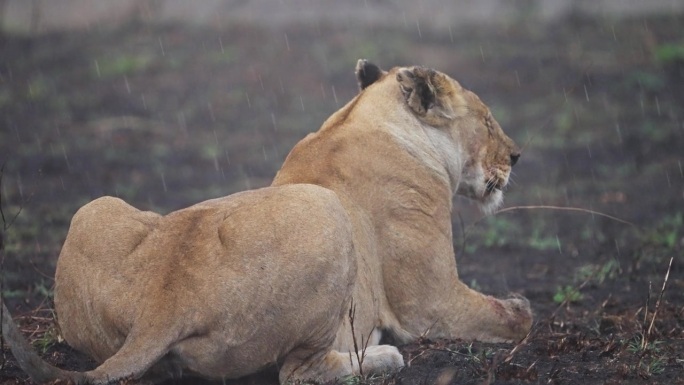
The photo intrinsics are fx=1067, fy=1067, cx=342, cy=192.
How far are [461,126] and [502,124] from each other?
24.3ft

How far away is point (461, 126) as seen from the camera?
18.6ft

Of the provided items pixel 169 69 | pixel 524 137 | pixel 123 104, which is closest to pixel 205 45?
pixel 169 69

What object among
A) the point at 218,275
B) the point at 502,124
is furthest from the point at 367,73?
the point at 502,124

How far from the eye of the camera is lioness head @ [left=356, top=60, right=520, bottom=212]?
548 cm

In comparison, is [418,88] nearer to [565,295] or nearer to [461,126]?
[461,126]

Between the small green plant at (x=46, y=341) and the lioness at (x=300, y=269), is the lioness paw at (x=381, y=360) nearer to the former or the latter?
the lioness at (x=300, y=269)

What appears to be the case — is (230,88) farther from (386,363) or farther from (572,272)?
(386,363)

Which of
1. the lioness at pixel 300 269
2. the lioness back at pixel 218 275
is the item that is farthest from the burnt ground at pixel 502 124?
the lioness back at pixel 218 275

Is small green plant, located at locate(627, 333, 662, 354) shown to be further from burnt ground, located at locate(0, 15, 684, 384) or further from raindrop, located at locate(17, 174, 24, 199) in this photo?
raindrop, located at locate(17, 174, 24, 199)

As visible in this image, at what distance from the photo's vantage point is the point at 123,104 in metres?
14.1

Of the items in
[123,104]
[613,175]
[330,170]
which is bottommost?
[613,175]

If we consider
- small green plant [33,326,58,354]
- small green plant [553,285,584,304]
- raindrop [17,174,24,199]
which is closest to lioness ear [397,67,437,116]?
small green plant [553,285,584,304]

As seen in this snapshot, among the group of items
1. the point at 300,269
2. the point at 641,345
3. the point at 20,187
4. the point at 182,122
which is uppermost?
the point at 300,269

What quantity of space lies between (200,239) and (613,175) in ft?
24.9
